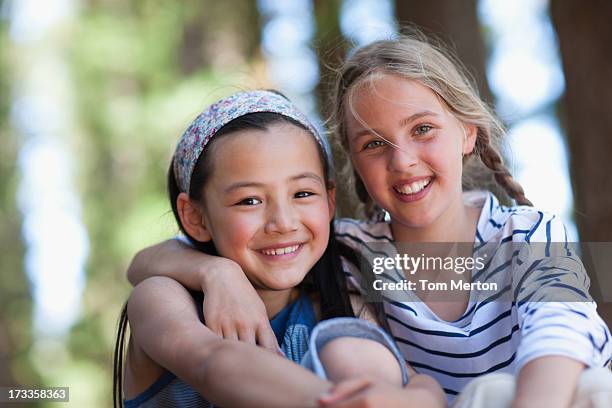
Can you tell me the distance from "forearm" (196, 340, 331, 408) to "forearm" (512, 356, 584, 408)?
16.1 inches

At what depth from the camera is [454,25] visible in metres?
3.68

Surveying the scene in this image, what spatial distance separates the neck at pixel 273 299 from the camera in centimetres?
233

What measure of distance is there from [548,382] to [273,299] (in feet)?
3.37

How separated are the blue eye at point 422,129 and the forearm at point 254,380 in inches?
36.8

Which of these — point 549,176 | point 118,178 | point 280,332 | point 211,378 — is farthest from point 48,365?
point 211,378

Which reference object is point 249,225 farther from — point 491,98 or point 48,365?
point 48,365

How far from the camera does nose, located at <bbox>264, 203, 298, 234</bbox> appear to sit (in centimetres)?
212

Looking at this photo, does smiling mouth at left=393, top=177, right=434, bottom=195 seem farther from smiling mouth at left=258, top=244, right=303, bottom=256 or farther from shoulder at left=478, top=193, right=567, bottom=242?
smiling mouth at left=258, top=244, right=303, bottom=256

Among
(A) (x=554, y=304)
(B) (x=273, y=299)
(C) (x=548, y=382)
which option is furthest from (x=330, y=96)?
(C) (x=548, y=382)

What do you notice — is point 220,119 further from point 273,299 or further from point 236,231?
point 273,299

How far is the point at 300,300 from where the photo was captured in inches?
93.8

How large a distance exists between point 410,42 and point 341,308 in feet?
2.95

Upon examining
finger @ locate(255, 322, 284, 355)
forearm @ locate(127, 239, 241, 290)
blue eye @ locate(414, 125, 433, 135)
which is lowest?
finger @ locate(255, 322, 284, 355)

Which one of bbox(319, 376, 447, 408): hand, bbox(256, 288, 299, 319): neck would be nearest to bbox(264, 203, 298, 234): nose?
bbox(256, 288, 299, 319): neck
